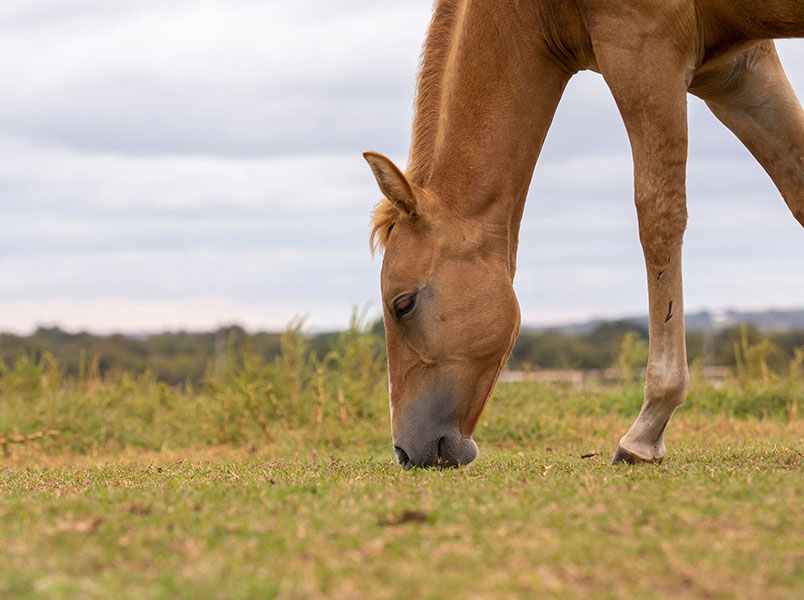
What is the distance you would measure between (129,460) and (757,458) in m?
4.52

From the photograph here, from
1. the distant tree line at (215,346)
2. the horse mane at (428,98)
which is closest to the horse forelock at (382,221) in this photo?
the horse mane at (428,98)

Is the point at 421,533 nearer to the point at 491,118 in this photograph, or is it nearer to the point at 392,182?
the point at 392,182

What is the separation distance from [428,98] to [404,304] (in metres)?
1.27

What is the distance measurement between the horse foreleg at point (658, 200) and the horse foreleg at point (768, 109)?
721mm

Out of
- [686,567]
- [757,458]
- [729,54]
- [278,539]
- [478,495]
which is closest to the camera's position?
[686,567]

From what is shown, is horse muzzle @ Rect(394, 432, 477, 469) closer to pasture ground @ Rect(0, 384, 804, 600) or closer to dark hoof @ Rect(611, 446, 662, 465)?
pasture ground @ Rect(0, 384, 804, 600)

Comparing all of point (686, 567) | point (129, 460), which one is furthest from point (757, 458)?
point (129, 460)

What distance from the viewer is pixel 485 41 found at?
5043 mm

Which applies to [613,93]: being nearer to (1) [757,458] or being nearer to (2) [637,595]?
(1) [757,458]

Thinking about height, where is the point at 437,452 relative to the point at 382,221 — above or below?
below

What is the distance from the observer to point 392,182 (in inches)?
185

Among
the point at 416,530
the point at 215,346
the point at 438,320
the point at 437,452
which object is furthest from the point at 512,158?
the point at 215,346

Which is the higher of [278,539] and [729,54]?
[729,54]

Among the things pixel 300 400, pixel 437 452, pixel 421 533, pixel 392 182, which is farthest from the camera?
pixel 300 400
